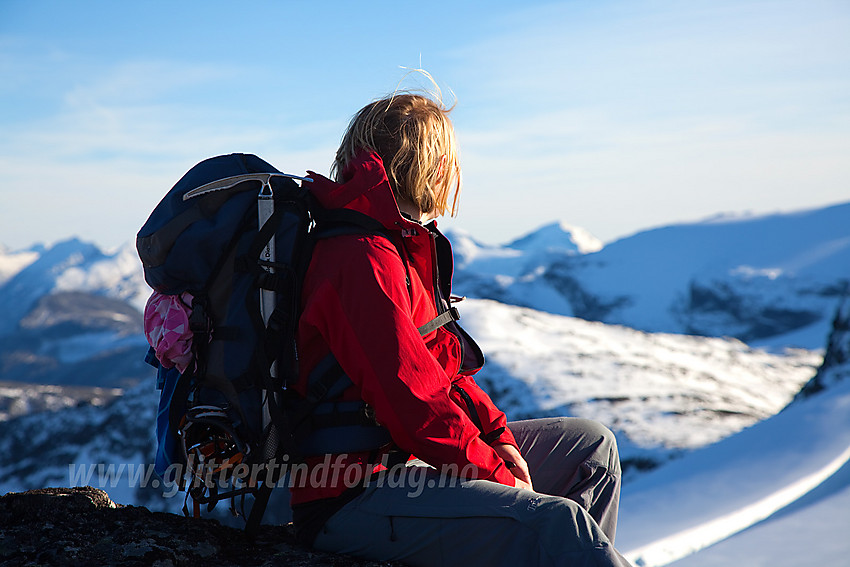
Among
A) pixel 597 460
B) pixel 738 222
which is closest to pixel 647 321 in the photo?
pixel 738 222

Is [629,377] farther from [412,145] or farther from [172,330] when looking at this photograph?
[172,330]

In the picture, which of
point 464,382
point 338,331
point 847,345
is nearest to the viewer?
point 338,331

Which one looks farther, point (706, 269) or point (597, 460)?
point (706, 269)

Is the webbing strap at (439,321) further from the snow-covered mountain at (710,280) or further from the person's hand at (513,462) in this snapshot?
the snow-covered mountain at (710,280)

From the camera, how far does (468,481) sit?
278cm

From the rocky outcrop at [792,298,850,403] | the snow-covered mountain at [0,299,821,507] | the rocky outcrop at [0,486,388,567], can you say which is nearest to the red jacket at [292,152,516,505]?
the rocky outcrop at [0,486,388,567]

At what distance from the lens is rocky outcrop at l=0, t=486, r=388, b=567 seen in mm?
2959

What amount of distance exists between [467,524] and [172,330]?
1.46 meters

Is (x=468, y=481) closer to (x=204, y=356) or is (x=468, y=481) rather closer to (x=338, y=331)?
(x=338, y=331)

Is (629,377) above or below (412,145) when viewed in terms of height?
above

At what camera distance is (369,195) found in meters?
2.84

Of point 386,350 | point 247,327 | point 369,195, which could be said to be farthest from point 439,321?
point 247,327

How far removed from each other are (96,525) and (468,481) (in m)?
1.86

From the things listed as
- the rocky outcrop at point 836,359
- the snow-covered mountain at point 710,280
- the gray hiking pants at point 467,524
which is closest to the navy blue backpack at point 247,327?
the gray hiking pants at point 467,524
